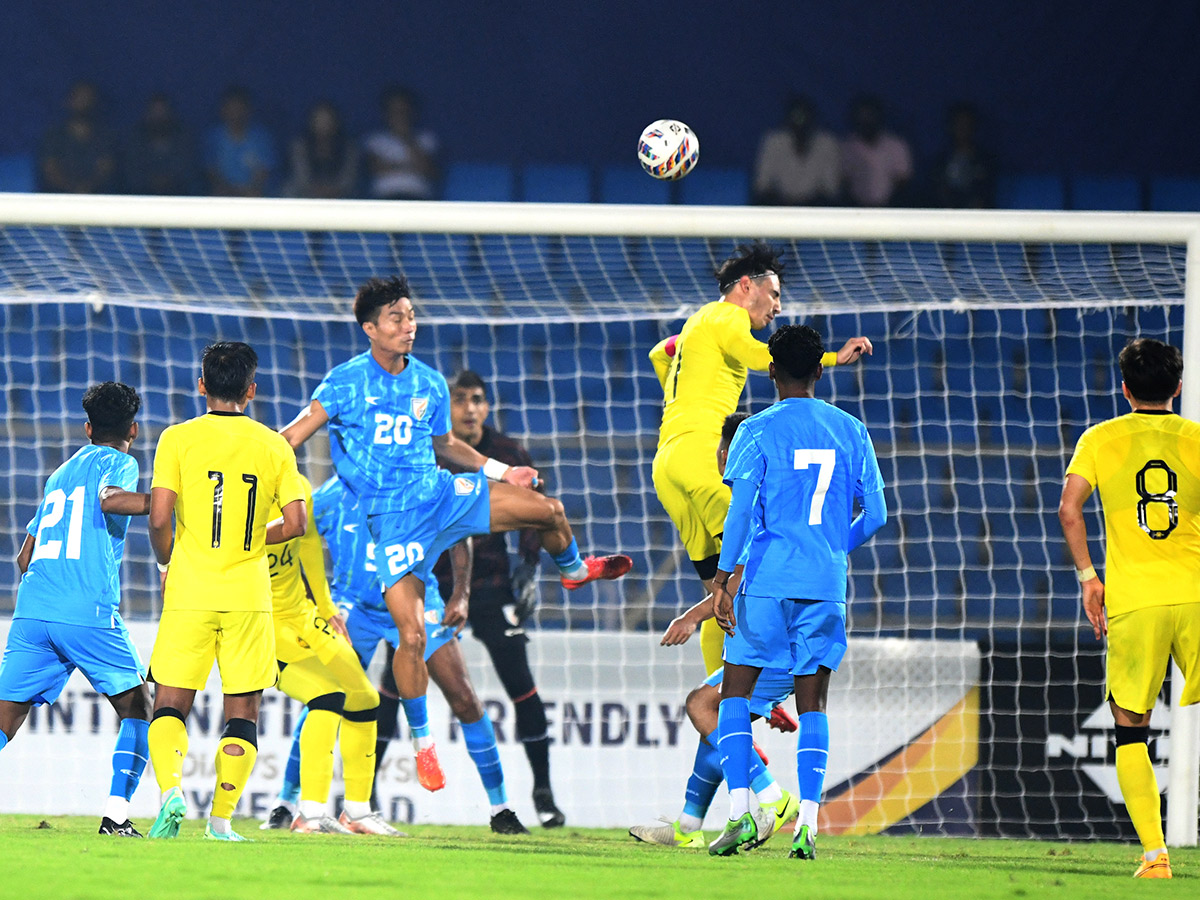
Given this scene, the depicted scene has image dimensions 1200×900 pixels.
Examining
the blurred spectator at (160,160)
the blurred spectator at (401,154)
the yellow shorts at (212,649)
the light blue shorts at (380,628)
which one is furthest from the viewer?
the blurred spectator at (401,154)

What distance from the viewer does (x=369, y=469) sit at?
6.07m

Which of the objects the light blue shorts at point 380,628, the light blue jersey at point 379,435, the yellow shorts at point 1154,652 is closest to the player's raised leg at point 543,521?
the light blue jersey at point 379,435

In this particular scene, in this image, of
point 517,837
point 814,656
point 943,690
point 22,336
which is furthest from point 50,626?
point 22,336

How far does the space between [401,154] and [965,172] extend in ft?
15.3

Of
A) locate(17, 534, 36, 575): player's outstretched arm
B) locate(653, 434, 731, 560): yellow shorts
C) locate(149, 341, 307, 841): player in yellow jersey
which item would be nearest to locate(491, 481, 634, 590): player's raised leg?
locate(653, 434, 731, 560): yellow shorts

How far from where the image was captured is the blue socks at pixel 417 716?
5.99 m

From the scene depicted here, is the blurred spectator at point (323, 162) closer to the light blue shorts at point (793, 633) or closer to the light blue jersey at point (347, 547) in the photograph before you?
the light blue jersey at point (347, 547)

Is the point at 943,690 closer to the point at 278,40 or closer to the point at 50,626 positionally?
the point at 50,626

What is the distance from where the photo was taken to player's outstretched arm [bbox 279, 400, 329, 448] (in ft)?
19.3

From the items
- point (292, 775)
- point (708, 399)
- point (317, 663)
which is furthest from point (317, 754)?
point (708, 399)

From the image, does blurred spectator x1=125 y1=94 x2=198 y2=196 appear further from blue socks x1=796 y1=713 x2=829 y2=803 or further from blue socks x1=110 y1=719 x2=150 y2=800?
blue socks x1=796 y1=713 x2=829 y2=803

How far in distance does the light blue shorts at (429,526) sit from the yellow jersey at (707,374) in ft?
2.71

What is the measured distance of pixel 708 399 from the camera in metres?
6.04

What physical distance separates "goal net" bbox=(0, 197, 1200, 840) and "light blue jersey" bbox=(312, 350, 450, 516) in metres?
0.93
